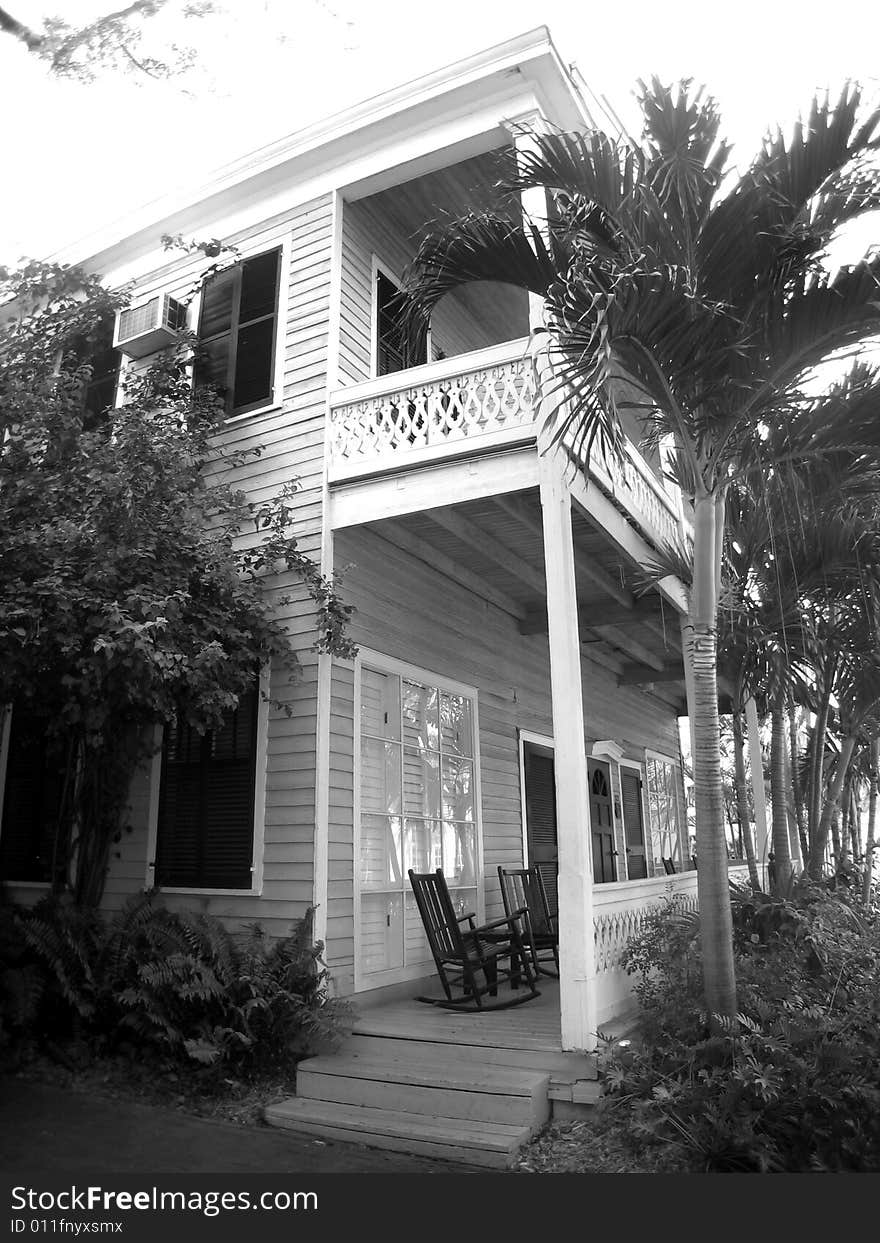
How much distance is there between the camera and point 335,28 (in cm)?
546

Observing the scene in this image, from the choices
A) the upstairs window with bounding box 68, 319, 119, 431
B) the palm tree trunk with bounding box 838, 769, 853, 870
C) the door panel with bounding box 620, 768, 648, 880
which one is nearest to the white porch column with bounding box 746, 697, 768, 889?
the palm tree trunk with bounding box 838, 769, 853, 870

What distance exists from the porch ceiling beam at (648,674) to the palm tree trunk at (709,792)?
668 centimetres

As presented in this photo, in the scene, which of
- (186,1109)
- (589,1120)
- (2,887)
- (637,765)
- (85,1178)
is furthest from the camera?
(637,765)

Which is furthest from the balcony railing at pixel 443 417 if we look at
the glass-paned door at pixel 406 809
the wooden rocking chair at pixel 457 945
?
the wooden rocking chair at pixel 457 945

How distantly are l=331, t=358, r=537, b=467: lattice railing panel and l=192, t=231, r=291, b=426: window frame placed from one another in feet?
2.29

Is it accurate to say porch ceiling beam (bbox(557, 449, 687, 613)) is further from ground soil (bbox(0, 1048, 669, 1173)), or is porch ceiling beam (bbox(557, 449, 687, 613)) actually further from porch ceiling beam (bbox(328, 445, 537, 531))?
ground soil (bbox(0, 1048, 669, 1173))

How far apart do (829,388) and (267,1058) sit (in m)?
5.38

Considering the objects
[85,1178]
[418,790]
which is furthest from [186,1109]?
[418,790]

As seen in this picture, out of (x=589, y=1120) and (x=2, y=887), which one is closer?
(x=589, y=1120)

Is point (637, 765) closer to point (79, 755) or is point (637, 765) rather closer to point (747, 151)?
point (79, 755)

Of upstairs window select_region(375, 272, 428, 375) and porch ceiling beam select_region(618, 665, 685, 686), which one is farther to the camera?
porch ceiling beam select_region(618, 665, 685, 686)

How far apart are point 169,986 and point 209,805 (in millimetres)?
1550

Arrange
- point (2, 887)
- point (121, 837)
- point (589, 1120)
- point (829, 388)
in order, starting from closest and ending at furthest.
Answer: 1. point (589, 1120)
2. point (829, 388)
3. point (121, 837)
4. point (2, 887)

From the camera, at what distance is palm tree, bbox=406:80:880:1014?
458 centimetres
